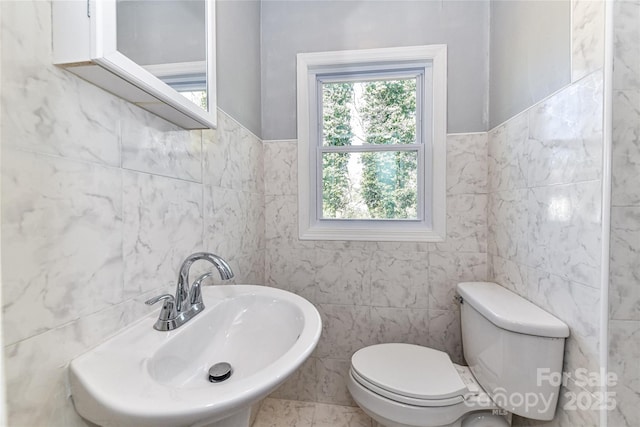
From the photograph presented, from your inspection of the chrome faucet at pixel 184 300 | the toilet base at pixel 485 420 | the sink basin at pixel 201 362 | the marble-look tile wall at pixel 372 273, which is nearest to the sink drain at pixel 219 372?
the sink basin at pixel 201 362

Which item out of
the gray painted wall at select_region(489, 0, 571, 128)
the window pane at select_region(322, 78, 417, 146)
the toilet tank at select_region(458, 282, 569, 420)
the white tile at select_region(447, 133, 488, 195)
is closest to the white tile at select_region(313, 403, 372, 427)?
the toilet tank at select_region(458, 282, 569, 420)

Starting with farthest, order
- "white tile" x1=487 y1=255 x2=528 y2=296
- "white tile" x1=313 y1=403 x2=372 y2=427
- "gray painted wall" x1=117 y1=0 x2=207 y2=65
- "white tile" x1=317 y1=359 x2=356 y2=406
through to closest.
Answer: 1. "white tile" x1=317 y1=359 x2=356 y2=406
2. "white tile" x1=313 y1=403 x2=372 y2=427
3. "white tile" x1=487 y1=255 x2=528 y2=296
4. "gray painted wall" x1=117 y1=0 x2=207 y2=65

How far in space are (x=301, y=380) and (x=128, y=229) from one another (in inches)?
51.8

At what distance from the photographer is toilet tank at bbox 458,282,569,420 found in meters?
0.90

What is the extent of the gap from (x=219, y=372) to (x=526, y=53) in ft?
5.16

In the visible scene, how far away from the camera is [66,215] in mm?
534

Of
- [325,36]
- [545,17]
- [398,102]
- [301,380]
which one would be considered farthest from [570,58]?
[301,380]

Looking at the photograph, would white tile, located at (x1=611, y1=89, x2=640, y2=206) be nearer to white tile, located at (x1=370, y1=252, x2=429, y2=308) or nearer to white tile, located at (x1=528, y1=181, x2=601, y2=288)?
white tile, located at (x1=528, y1=181, x2=601, y2=288)

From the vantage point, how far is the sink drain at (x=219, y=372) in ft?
2.31

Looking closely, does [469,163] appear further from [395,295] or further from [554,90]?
[395,295]

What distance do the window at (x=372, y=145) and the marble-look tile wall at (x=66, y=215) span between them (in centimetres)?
87

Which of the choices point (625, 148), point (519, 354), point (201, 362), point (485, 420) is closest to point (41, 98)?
point (201, 362)

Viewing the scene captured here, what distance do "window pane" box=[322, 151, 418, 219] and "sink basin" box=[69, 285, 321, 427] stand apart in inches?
31.7

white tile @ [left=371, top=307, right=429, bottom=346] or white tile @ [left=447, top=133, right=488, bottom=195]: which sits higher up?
white tile @ [left=447, top=133, right=488, bottom=195]
